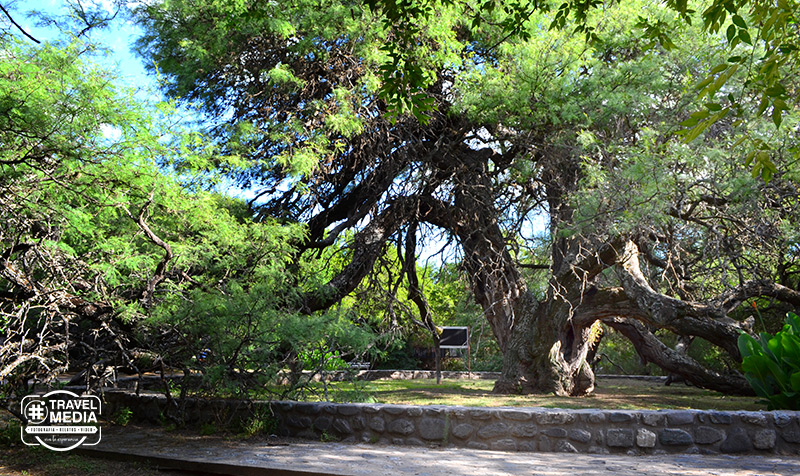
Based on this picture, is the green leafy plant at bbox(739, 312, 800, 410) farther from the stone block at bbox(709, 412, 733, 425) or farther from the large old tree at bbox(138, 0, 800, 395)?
the large old tree at bbox(138, 0, 800, 395)

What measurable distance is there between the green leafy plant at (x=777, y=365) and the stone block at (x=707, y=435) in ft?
5.17

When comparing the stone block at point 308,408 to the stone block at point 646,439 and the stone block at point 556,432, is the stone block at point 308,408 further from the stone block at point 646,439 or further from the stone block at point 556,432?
the stone block at point 646,439

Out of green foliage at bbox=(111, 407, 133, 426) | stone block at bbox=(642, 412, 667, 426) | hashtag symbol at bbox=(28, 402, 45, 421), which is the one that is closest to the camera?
stone block at bbox=(642, 412, 667, 426)

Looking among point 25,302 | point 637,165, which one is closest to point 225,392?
point 25,302

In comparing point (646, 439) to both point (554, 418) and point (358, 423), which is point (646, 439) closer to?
point (554, 418)

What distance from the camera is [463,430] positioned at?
21.1 ft

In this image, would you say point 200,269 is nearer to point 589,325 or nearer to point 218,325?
point 218,325

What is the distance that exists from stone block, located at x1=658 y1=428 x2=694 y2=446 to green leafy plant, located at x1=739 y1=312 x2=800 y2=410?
1860 mm

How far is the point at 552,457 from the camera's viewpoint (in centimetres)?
591

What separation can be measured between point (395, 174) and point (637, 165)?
474 centimetres

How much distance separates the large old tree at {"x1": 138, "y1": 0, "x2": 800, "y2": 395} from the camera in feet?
29.2

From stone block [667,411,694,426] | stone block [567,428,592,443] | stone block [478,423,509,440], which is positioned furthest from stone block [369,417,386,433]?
stone block [667,411,694,426]

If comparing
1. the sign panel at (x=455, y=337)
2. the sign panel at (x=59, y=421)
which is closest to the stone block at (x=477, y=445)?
the sign panel at (x=59, y=421)

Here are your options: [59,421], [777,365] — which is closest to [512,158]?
[777,365]
